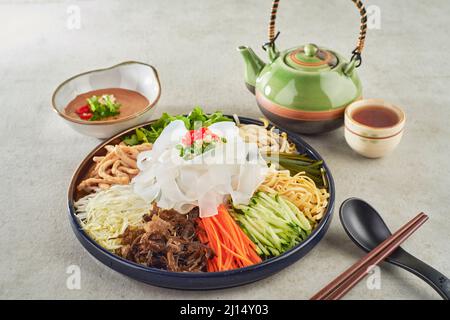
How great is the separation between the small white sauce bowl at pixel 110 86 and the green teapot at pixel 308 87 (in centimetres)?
62

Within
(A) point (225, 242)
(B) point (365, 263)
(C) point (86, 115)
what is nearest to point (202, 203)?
(A) point (225, 242)

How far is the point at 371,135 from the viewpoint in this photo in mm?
2660

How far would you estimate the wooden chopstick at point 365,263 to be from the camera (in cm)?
194

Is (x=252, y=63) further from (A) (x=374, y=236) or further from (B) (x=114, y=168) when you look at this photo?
(A) (x=374, y=236)

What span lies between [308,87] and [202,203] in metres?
0.89

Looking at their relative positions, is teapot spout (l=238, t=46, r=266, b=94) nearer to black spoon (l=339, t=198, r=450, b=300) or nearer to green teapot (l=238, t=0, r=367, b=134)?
green teapot (l=238, t=0, r=367, b=134)

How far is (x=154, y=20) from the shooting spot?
4.41 metres

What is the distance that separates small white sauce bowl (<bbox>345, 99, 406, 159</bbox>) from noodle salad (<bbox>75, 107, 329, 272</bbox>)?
30 cm

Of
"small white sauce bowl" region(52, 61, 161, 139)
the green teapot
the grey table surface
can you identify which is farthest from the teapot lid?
"small white sauce bowl" region(52, 61, 161, 139)

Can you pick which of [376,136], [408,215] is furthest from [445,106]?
[408,215]

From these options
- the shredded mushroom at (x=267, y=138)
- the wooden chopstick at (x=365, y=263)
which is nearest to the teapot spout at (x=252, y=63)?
the shredded mushroom at (x=267, y=138)

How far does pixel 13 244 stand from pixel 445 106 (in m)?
2.46

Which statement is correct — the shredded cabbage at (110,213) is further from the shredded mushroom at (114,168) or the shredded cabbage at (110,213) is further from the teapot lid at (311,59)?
the teapot lid at (311,59)
